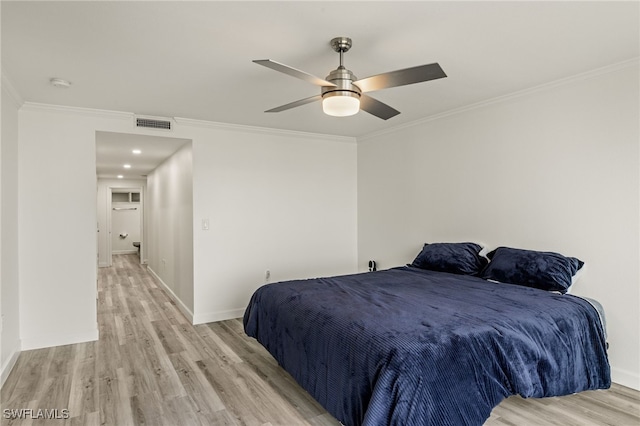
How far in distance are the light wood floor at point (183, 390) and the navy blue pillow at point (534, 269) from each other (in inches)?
31.8

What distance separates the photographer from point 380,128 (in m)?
4.92

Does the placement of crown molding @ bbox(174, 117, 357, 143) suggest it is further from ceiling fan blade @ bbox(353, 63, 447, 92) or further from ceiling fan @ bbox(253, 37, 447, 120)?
ceiling fan blade @ bbox(353, 63, 447, 92)

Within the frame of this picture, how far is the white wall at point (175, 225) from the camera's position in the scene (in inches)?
180

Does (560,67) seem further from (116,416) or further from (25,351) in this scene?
(25,351)

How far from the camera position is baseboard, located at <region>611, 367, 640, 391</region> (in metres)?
2.72

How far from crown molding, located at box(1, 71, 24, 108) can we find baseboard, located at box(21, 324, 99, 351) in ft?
7.27

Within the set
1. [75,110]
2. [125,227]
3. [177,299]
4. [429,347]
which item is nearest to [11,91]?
[75,110]

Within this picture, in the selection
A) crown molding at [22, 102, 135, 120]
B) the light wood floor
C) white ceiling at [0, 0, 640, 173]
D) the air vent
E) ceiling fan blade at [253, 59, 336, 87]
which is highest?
white ceiling at [0, 0, 640, 173]

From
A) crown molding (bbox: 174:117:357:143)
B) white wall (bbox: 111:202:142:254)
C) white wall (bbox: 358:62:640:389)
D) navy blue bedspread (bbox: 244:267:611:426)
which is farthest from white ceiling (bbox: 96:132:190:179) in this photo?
white wall (bbox: 111:202:142:254)

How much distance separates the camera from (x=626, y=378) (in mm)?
2770

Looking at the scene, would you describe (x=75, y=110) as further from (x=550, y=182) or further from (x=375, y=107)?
(x=550, y=182)

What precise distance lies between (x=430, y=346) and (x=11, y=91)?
3.76 meters

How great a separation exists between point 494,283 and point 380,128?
2579mm

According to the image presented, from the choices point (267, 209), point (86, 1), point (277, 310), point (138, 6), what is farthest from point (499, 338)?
point (267, 209)
